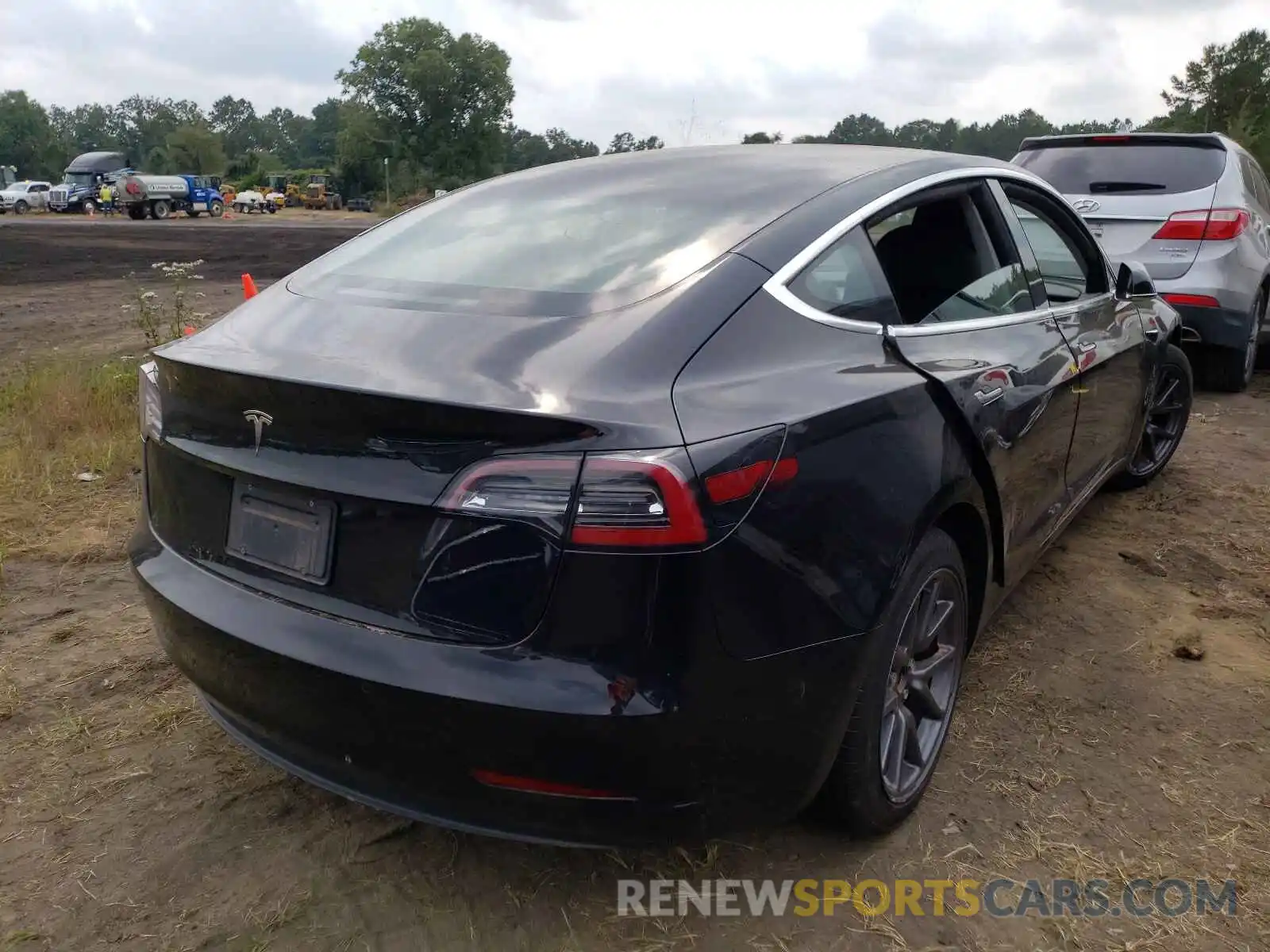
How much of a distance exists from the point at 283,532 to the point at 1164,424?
4.56 m

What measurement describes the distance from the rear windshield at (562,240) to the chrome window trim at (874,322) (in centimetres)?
15

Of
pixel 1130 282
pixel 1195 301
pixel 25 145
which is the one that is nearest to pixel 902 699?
pixel 1130 282

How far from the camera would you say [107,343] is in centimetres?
920

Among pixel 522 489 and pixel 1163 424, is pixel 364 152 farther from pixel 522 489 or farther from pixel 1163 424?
pixel 522 489

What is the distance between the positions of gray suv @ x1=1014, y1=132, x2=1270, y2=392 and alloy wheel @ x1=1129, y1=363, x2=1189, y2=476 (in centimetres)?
139

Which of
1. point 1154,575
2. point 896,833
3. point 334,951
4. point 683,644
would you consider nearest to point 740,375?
point 683,644

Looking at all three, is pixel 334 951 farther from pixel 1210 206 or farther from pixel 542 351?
pixel 1210 206

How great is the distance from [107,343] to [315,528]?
8.49m

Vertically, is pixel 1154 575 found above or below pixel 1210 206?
below

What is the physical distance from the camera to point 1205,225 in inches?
253

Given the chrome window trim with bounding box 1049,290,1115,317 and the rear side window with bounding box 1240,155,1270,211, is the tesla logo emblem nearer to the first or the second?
the chrome window trim with bounding box 1049,290,1115,317

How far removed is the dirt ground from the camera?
7.12ft

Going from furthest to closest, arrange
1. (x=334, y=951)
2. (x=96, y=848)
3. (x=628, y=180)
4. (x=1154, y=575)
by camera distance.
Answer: (x=1154, y=575)
(x=628, y=180)
(x=96, y=848)
(x=334, y=951)

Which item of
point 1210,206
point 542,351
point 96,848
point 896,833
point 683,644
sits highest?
point 1210,206
